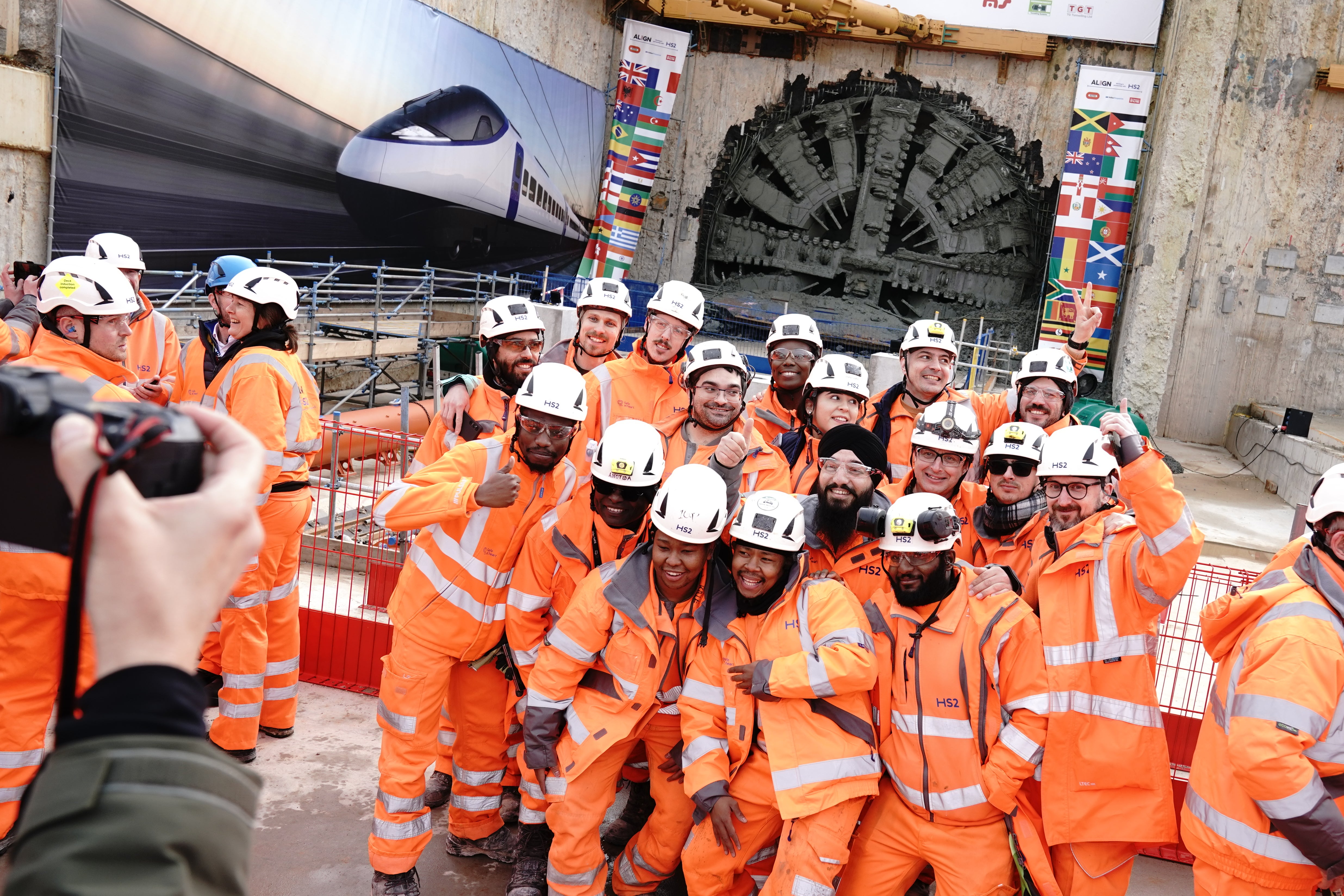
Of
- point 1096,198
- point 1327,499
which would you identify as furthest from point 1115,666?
point 1096,198

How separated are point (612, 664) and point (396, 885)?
4.02 feet

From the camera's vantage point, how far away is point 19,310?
6316 mm

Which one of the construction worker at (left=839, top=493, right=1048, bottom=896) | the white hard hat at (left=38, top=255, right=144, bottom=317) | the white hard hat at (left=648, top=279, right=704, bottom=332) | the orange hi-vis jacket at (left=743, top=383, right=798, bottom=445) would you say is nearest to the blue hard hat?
the white hard hat at (left=38, top=255, right=144, bottom=317)

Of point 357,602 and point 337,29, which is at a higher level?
point 337,29

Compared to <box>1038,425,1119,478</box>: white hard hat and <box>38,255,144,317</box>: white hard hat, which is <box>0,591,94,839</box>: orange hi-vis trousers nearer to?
<box>38,255,144,317</box>: white hard hat

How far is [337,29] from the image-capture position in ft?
39.8

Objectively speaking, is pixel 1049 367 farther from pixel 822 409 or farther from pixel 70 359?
pixel 70 359

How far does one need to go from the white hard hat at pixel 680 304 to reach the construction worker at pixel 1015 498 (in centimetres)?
178

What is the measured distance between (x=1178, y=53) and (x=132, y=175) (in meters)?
15.0

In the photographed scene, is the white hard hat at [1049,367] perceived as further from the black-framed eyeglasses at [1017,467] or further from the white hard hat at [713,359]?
the white hard hat at [713,359]

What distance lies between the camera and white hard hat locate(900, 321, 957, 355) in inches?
218

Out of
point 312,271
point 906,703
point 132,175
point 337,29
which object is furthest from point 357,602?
point 337,29

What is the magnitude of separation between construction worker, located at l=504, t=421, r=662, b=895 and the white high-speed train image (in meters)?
10.3

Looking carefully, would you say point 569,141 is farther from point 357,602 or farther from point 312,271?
point 357,602
